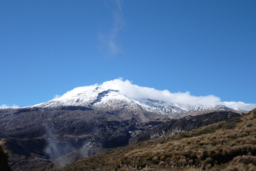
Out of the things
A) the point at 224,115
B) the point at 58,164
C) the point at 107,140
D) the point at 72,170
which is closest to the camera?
the point at 72,170

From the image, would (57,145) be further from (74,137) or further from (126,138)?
(126,138)

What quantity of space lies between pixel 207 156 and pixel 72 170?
3919 cm

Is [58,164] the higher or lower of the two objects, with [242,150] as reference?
lower

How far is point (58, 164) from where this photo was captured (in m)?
105

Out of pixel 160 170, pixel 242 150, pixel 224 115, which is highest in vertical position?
pixel 224 115

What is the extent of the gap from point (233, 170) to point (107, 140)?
174931mm

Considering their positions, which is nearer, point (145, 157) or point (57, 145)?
point (145, 157)

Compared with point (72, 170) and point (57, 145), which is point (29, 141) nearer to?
point (57, 145)

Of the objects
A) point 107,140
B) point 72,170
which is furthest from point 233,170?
point 107,140

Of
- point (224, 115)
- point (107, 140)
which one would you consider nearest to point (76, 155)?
point (107, 140)

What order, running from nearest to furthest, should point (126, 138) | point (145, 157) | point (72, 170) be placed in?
point (145, 157) < point (72, 170) < point (126, 138)

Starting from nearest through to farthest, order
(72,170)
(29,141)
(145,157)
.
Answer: (145,157)
(72,170)
(29,141)

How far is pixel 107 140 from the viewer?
179750 mm

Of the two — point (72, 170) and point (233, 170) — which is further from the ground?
point (233, 170)
